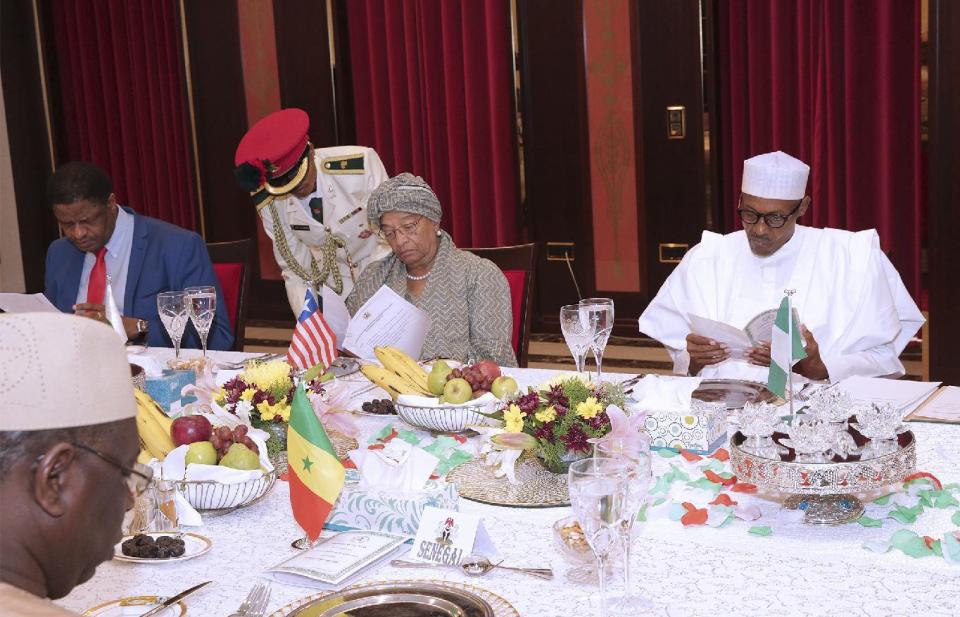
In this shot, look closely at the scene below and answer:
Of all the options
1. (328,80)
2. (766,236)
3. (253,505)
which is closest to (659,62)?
(328,80)

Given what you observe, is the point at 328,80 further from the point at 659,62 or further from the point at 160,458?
the point at 160,458

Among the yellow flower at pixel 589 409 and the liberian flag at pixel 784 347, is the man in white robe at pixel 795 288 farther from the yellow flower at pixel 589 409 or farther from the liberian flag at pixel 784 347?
the yellow flower at pixel 589 409

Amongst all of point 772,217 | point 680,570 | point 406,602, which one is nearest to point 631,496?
point 680,570

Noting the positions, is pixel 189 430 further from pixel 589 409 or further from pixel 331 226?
pixel 331 226

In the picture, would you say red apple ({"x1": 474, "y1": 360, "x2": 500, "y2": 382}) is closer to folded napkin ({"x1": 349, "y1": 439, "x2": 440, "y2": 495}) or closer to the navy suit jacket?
A: folded napkin ({"x1": 349, "y1": 439, "x2": 440, "y2": 495})

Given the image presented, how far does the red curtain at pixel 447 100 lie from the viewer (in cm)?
659

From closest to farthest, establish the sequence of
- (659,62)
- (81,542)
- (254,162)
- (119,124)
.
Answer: (81,542) → (254,162) → (659,62) → (119,124)

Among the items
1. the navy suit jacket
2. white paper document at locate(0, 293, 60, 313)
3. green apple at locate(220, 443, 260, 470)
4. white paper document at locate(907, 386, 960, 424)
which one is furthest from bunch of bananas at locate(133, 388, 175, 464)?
the navy suit jacket

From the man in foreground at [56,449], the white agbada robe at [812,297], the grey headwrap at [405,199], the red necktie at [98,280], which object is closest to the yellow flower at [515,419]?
the man in foreground at [56,449]

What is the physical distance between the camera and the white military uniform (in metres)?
4.81

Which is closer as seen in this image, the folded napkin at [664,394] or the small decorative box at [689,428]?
the small decorative box at [689,428]

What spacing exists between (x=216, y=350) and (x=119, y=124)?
487 centimetres

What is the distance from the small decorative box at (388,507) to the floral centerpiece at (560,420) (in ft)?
0.76

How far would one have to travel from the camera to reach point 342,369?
3078 millimetres
